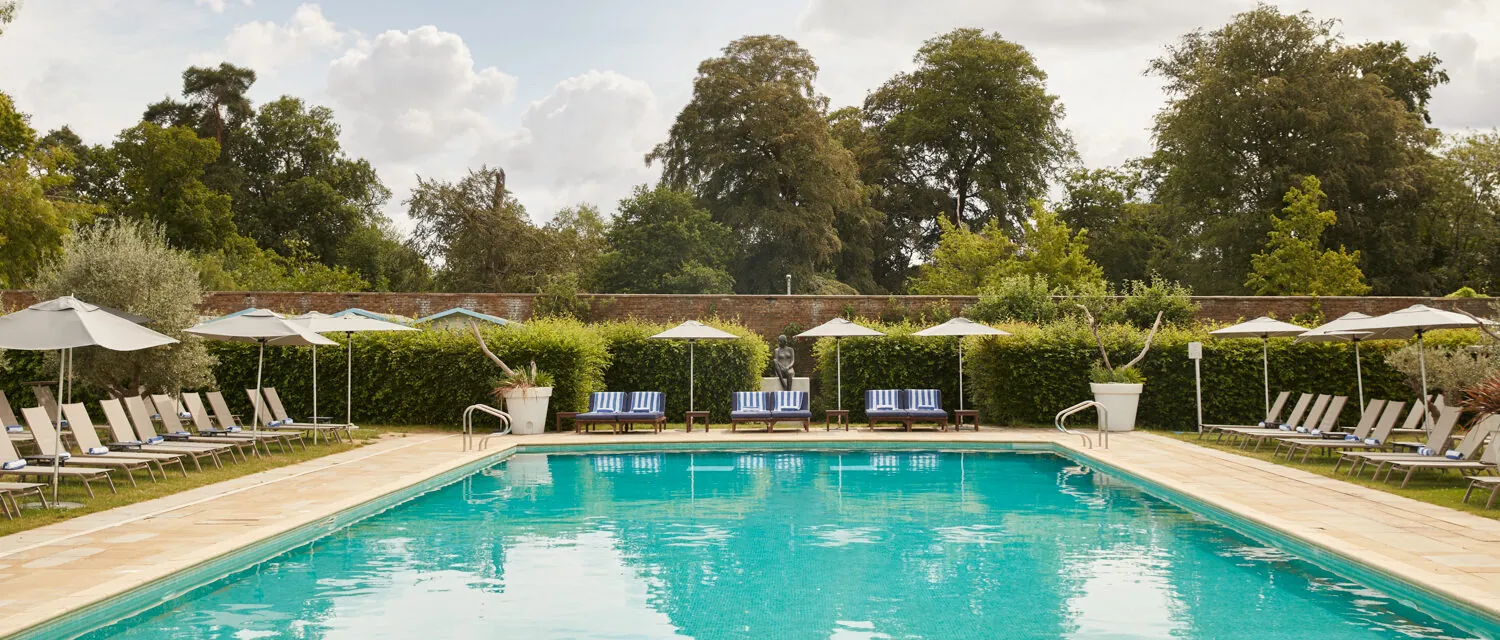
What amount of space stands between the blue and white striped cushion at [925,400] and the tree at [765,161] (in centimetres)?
1617

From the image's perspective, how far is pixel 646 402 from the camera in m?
17.3

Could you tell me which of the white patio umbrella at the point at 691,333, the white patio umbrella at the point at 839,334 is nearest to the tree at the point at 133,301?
the white patio umbrella at the point at 691,333

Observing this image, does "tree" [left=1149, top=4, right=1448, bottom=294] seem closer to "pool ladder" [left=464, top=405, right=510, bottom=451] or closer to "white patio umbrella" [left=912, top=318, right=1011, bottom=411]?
"white patio umbrella" [left=912, top=318, right=1011, bottom=411]

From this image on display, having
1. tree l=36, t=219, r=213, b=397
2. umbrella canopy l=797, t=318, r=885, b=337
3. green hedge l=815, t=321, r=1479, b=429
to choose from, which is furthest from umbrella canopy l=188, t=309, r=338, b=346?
green hedge l=815, t=321, r=1479, b=429

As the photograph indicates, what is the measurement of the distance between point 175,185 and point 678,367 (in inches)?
970

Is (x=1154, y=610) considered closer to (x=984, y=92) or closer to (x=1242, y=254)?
(x=1242, y=254)

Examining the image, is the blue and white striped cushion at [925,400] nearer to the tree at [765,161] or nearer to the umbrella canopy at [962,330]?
the umbrella canopy at [962,330]

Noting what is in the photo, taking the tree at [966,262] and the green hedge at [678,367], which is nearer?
the green hedge at [678,367]

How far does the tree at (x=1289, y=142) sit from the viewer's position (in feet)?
101

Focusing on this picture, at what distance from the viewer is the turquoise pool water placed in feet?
19.2

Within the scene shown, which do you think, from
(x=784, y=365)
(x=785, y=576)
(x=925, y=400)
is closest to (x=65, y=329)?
(x=785, y=576)

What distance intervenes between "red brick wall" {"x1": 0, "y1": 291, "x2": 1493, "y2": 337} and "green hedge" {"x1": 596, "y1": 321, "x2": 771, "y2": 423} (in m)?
3.12

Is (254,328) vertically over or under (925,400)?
over

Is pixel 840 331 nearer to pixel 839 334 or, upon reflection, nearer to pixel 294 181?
pixel 839 334
